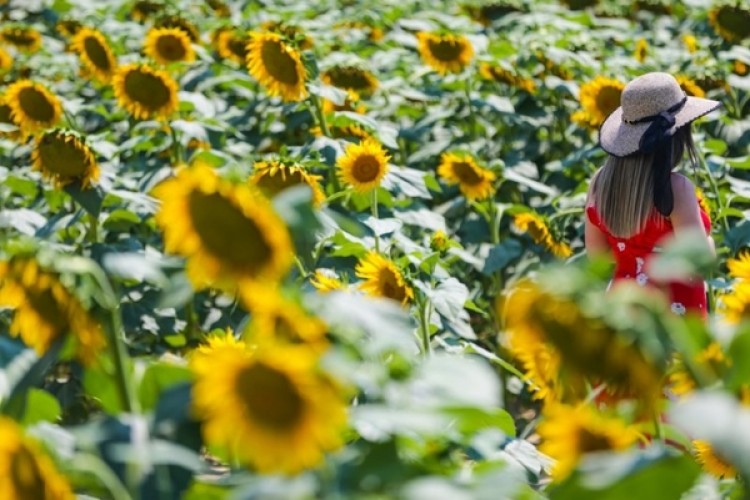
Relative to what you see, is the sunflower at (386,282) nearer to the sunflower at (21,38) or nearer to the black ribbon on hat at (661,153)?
the black ribbon on hat at (661,153)

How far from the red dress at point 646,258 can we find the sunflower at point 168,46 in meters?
1.65

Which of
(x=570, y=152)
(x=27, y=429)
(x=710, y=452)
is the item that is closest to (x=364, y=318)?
(x=27, y=429)

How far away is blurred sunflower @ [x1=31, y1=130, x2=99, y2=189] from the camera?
106 inches

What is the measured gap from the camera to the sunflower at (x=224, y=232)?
1.25 metres

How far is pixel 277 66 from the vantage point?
310 centimetres

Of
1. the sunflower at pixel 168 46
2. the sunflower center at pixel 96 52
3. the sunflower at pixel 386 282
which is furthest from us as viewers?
the sunflower at pixel 168 46

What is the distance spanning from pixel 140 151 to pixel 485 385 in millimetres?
2840

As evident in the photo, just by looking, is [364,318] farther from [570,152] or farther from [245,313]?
[570,152]

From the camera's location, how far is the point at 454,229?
374 cm

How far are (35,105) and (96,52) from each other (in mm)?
502

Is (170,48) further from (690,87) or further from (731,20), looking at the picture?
(731,20)

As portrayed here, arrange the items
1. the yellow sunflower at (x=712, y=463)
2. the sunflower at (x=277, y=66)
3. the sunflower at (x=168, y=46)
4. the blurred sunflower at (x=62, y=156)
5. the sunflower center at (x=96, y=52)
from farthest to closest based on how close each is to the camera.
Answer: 1. the sunflower at (x=168, y=46)
2. the sunflower center at (x=96, y=52)
3. the sunflower at (x=277, y=66)
4. the blurred sunflower at (x=62, y=156)
5. the yellow sunflower at (x=712, y=463)

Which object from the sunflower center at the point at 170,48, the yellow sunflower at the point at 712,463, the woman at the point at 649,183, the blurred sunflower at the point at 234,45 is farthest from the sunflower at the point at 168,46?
the yellow sunflower at the point at 712,463

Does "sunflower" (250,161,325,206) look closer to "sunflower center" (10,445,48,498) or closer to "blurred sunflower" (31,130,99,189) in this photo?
"blurred sunflower" (31,130,99,189)
